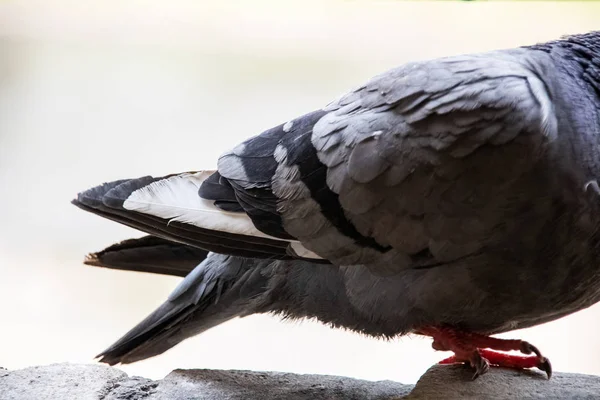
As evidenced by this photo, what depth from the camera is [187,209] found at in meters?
2.70

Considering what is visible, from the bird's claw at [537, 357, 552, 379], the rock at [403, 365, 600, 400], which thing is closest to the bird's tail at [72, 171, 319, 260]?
the rock at [403, 365, 600, 400]

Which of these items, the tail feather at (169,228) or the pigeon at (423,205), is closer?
the pigeon at (423,205)

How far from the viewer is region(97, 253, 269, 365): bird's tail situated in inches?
116

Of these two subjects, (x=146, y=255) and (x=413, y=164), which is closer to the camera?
(x=413, y=164)

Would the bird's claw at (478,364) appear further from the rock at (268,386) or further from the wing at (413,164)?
the wing at (413,164)

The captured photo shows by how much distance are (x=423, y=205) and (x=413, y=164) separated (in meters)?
0.14

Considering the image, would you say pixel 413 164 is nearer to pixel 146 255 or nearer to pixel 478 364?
pixel 478 364

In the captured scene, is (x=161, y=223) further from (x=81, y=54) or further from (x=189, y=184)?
(x=81, y=54)

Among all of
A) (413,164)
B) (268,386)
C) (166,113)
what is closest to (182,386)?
(268,386)

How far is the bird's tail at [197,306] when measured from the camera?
2.94m

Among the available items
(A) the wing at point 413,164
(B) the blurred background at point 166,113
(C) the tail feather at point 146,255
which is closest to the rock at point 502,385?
(A) the wing at point 413,164

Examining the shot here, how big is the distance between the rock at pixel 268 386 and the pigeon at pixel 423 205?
101 millimetres

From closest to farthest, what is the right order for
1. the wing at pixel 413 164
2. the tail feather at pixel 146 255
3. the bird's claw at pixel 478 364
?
the wing at pixel 413 164 < the bird's claw at pixel 478 364 < the tail feather at pixel 146 255

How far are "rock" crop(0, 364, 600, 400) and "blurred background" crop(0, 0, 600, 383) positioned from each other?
140 centimetres
